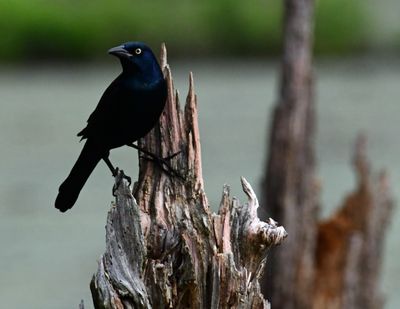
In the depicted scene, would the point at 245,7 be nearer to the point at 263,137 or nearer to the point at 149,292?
the point at 263,137

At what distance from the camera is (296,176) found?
4359 millimetres

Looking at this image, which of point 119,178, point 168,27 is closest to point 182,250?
point 119,178

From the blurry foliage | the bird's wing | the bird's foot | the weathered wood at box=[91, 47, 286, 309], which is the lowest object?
the blurry foliage

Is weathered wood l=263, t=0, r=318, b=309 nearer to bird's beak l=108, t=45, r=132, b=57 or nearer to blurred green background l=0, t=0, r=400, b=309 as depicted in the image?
bird's beak l=108, t=45, r=132, b=57

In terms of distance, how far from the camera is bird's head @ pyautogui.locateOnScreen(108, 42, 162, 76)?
2617mm

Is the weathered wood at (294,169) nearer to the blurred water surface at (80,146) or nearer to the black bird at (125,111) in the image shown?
the black bird at (125,111)

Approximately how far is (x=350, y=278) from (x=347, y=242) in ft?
0.38

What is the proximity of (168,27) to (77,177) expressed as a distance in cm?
980

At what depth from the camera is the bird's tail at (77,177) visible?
2.72m

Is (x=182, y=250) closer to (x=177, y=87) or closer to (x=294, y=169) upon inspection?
(x=294, y=169)

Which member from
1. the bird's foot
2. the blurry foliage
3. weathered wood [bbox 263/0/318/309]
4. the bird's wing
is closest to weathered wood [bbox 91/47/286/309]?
the bird's foot

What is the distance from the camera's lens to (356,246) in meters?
4.41

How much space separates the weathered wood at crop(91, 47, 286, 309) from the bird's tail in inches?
7.1

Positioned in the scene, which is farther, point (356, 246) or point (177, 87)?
point (177, 87)
